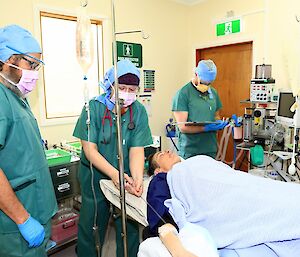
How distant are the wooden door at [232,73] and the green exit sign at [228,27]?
0.18 meters

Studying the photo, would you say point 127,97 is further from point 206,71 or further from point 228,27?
point 228,27

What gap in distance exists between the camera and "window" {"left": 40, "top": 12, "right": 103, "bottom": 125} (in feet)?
8.79

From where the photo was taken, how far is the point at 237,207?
1077 millimetres

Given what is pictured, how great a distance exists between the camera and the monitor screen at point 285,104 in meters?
2.46

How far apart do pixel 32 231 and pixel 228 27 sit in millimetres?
3153

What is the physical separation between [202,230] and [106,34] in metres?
2.52

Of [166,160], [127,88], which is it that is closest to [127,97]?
[127,88]

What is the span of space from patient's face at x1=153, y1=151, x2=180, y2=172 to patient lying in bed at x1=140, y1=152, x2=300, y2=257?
1.08 feet

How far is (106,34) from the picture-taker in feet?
9.92

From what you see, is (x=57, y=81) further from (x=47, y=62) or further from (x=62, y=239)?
(x=62, y=239)

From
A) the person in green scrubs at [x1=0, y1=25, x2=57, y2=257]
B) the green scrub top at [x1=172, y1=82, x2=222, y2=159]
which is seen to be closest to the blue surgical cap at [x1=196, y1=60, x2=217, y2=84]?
the green scrub top at [x1=172, y1=82, x2=222, y2=159]

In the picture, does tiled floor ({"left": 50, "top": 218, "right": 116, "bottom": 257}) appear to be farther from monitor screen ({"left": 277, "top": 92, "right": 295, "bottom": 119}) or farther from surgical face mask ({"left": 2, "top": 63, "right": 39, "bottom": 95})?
monitor screen ({"left": 277, "top": 92, "right": 295, "bottom": 119})

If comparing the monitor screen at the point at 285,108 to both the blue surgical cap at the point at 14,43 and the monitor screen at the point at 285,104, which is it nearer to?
the monitor screen at the point at 285,104

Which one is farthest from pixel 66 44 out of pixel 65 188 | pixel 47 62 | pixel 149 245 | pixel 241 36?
pixel 149 245
